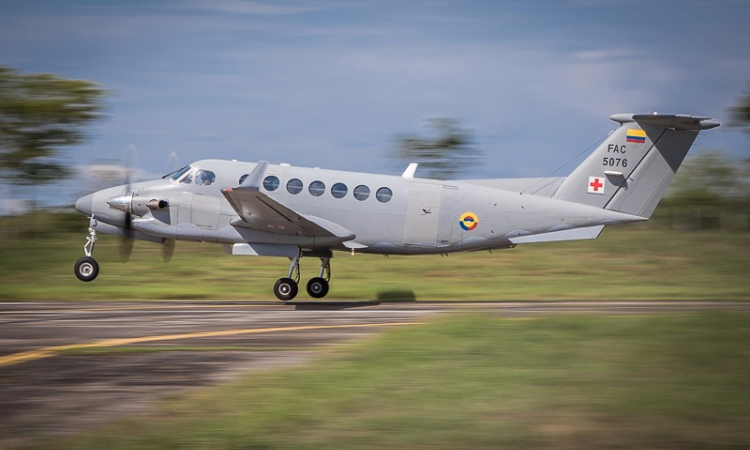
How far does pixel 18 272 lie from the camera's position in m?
30.1

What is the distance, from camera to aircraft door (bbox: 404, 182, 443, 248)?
71.2 ft

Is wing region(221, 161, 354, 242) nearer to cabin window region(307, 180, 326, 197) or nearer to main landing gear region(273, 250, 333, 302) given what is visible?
cabin window region(307, 180, 326, 197)

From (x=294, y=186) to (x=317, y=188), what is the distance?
0.62m

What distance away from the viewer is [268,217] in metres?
20.9

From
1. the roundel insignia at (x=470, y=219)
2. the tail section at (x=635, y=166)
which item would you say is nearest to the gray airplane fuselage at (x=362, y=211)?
the roundel insignia at (x=470, y=219)

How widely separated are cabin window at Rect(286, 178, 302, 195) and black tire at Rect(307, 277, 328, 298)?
2628 millimetres

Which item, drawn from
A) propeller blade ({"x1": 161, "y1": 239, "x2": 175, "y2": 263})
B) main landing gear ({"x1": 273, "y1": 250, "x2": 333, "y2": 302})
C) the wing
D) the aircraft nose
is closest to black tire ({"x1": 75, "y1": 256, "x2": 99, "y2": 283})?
the aircraft nose

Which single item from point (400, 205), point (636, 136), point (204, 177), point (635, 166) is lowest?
point (400, 205)

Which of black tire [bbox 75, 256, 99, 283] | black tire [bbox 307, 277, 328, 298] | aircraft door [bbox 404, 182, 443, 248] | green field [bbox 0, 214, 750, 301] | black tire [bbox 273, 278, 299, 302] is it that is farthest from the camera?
green field [bbox 0, 214, 750, 301]

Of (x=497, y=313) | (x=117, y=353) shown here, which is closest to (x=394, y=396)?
(x=117, y=353)

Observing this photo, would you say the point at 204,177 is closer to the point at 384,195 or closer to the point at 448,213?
the point at 384,195

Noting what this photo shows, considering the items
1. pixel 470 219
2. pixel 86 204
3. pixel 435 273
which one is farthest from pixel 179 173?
pixel 435 273

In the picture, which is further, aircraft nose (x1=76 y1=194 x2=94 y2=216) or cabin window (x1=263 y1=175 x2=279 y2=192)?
aircraft nose (x1=76 y1=194 x2=94 y2=216)

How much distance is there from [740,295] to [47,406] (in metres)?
20.5
